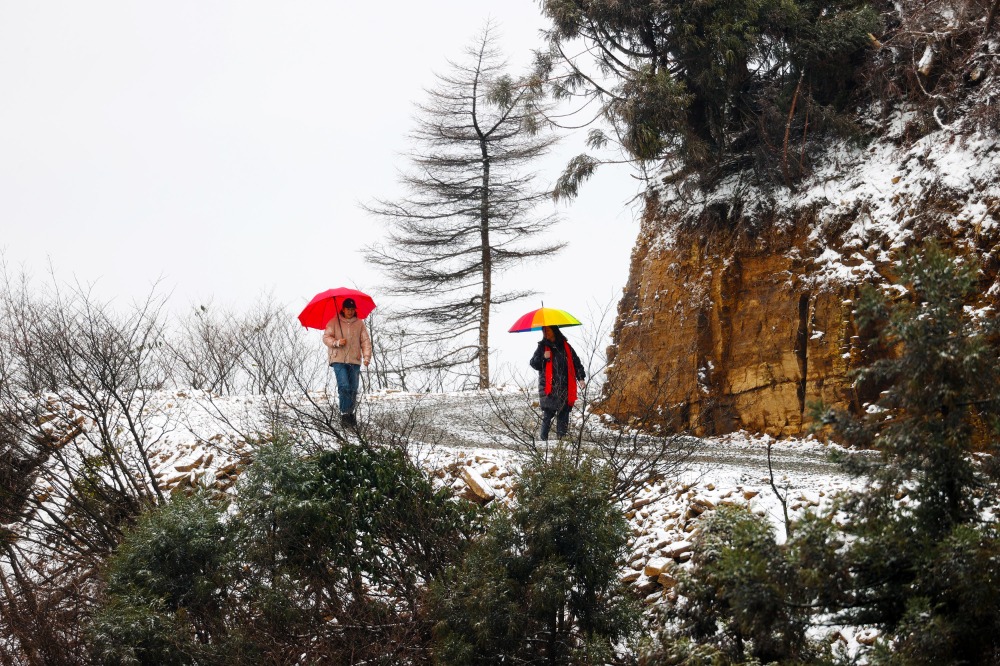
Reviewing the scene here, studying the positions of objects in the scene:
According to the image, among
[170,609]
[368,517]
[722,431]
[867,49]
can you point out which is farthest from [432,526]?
[867,49]

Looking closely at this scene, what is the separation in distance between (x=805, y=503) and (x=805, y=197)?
22.3ft

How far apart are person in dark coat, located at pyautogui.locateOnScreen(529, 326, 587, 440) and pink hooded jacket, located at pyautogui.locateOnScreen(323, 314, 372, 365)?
2.51 metres

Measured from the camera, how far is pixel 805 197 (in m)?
13.8

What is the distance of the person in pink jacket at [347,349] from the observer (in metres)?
12.1

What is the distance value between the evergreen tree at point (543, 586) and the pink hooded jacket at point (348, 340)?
5173 mm

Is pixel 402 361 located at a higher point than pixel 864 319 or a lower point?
higher

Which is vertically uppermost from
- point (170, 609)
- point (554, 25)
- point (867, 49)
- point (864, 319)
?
point (554, 25)

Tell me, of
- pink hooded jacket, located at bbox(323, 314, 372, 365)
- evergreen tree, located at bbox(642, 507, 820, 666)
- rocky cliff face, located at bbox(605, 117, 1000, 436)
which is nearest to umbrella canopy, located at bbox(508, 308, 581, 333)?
rocky cliff face, located at bbox(605, 117, 1000, 436)

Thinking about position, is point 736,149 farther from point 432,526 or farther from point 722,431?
point 432,526

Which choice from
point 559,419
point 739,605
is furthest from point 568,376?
point 739,605

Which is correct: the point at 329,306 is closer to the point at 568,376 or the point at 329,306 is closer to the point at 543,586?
the point at 568,376

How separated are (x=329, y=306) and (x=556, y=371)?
11.6ft

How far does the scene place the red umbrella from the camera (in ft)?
40.1

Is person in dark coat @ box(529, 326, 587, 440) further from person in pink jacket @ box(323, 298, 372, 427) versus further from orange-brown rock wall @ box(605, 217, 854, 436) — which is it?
person in pink jacket @ box(323, 298, 372, 427)
